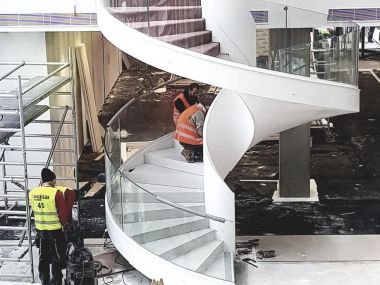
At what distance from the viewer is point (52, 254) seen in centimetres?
1088

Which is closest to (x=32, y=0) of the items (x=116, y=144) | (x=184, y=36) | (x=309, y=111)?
(x=116, y=144)

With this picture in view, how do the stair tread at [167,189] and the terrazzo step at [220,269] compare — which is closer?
the terrazzo step at [220,269]

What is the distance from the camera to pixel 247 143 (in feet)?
39.0

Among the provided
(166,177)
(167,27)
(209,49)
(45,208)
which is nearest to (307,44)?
(209,49)

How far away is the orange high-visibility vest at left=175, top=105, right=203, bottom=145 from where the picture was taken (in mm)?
12656

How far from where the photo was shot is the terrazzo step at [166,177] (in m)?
12.4

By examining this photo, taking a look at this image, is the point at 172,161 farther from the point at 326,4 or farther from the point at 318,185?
the point at 318,185

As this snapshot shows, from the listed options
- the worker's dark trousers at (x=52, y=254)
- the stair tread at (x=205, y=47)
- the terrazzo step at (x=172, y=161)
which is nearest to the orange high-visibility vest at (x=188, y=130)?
the terrazzo step at (x=172, y=161)

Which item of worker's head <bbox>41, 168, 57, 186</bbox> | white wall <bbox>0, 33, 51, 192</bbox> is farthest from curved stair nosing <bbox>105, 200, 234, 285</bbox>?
white wall <bbox>0, 33, 51, 192</bbox>

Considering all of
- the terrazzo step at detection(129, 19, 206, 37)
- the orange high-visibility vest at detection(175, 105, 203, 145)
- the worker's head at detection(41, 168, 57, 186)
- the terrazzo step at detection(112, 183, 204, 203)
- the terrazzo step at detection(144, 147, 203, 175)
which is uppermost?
the terrazzo step at detection(129, 19, 206, 37)

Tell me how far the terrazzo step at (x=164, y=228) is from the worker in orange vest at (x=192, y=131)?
5.60ft

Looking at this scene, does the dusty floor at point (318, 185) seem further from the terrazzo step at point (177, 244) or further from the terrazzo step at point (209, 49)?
the terrazzo step at point (209, 49)

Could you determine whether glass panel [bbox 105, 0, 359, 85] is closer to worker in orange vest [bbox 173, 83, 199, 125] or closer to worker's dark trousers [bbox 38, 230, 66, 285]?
worker in orange vest [bbox 173, 83, 199, 125]

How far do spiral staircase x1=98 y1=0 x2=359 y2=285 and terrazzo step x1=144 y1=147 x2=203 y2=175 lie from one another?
0.25 meters
